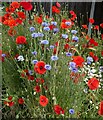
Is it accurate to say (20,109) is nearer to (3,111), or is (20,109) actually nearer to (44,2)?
(3,111)

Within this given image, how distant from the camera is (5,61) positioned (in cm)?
276

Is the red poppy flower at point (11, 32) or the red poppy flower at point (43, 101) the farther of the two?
the red poppy flower at point (11, 32)

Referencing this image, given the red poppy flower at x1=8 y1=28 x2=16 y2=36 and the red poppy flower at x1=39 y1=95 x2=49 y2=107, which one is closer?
the red poppy flower at x1=39 y1=95 x2=49 y2=107

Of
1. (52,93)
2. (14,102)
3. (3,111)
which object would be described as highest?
(52,93)

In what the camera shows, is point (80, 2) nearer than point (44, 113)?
No

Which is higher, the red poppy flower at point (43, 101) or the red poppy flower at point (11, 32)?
the red poppy flower at point (11, 32)

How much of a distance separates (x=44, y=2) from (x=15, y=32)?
2.04 metres

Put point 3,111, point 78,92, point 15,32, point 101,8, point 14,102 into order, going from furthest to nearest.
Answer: point 101,8 → point 15,32 → point 3,111 → point 14,102 → point 78,92

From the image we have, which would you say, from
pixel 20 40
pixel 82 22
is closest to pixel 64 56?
pixel 20 40

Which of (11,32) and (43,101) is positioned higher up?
(11,32)

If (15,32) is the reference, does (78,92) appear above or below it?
below

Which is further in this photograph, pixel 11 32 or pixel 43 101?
pixel 11 32

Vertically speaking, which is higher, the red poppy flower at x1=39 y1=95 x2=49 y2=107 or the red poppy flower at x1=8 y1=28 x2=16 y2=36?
the red poppy flower at x1=8 y1=28 x2=16 y2=36

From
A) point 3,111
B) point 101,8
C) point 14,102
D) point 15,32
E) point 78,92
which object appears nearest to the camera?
point 78,92
